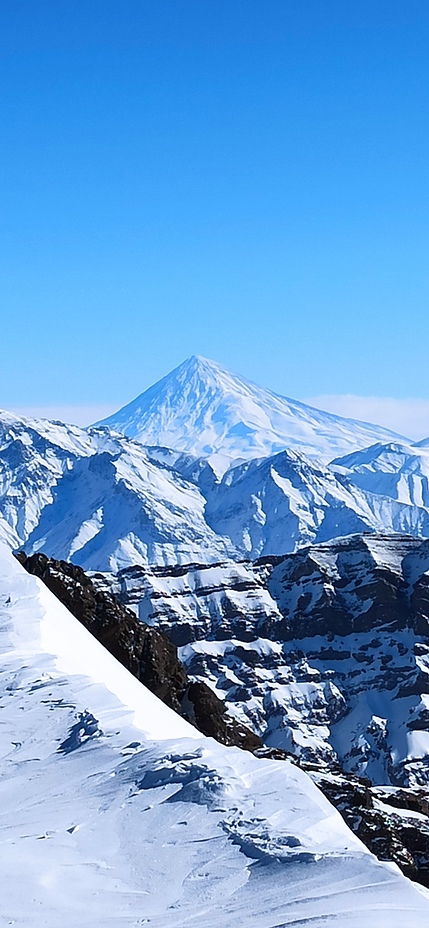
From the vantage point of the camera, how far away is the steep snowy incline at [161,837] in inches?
571

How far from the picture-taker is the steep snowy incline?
14.5 metres

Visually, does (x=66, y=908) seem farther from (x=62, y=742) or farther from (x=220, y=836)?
(x=62, y=742)

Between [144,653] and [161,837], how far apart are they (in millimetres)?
36245

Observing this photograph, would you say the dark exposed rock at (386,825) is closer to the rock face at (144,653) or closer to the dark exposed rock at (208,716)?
the dark exposed rock at (208,716)

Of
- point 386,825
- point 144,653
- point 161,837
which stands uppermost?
point 144,653

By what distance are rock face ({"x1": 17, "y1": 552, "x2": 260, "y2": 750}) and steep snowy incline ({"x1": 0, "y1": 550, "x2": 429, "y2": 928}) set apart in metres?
21.2

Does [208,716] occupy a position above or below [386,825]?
above

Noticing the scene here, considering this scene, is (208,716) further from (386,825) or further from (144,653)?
(386,825)

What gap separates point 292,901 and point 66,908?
10.7 ft

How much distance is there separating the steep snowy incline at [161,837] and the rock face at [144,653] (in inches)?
835

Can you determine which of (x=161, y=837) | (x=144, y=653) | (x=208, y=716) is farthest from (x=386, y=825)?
(x=144, y=653)

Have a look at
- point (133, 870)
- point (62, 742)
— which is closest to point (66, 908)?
point (133, 870)

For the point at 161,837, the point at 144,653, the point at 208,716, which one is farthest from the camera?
the point at 144,653

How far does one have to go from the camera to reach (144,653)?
53656mm
